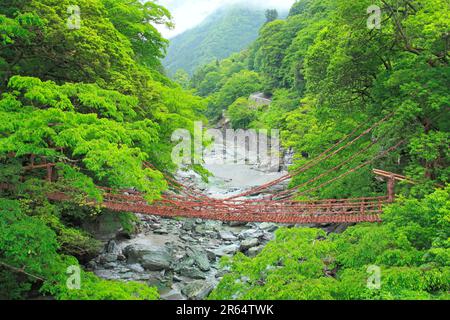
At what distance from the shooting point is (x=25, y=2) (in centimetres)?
534

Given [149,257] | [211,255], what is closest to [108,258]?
[149,257]

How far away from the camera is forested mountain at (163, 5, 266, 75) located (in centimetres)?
6744

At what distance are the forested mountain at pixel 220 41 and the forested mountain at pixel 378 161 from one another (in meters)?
57.8

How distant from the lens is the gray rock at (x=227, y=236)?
1073 cm

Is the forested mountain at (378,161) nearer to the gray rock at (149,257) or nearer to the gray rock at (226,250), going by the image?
the gray rock at (226,250)

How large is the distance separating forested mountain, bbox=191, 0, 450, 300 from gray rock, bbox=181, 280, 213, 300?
2.73ft

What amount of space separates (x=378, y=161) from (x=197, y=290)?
14.8ft

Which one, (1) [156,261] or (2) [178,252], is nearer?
(1) [156,261]

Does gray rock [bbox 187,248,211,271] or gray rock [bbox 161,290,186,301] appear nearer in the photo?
gray rock [bbox 161,290,186,301]

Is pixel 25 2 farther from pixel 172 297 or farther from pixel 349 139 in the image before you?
pixel 349 139

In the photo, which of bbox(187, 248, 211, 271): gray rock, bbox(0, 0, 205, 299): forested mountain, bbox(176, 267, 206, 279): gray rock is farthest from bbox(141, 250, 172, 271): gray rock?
bbox(0, 0, 205, 299): forested mountain

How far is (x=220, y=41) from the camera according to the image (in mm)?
69688

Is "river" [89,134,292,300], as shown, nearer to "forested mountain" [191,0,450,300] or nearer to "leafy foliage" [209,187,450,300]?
"forested mountain" [191,0,450,300]

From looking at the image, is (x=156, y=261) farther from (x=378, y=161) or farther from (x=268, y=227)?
(x=378, y=161)
